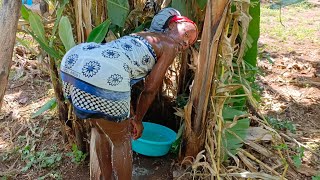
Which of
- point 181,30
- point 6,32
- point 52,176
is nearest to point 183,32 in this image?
point 181,30

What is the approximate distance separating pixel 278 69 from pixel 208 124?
1.57 m

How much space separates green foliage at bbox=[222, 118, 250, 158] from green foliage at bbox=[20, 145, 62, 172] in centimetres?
95

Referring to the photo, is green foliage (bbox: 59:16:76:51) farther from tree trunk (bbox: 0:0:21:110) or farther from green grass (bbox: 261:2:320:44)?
green grass (bbox: 261:2:320:44)

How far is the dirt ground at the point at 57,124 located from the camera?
213cm

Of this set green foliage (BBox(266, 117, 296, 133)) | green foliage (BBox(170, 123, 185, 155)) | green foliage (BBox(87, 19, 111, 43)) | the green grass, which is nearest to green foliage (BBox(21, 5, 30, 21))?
green foliage (BBox(87, 19, 111, 43))

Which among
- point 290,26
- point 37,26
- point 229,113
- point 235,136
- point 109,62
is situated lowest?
point 235,136

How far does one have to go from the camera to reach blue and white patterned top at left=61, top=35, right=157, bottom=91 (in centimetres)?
146

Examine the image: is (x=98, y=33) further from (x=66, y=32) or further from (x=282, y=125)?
(x=282, y=125)

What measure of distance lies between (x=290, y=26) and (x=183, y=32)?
118 inches

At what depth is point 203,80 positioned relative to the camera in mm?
1812

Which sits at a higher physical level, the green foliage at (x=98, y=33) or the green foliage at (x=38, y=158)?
the green foliage at (x=98, y=33)

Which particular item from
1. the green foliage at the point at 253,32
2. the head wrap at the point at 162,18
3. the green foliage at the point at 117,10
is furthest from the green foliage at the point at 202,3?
the green foliage at the point at 117,10

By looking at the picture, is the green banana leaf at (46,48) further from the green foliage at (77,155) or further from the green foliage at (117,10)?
the green foliage at (77,155)

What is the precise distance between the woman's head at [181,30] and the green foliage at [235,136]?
49 centimetres
